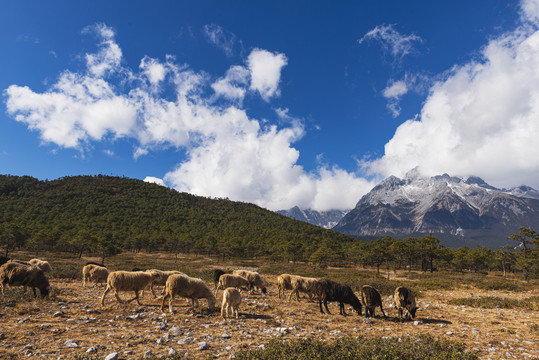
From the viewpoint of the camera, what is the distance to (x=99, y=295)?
15625 mm

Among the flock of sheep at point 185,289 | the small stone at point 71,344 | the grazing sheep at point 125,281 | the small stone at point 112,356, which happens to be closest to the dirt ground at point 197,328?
the small stone at point 71,344

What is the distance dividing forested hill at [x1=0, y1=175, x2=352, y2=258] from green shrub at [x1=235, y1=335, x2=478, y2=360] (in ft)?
209

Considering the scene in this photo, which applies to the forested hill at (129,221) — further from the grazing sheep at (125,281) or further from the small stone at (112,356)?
the small stone at (112,356)

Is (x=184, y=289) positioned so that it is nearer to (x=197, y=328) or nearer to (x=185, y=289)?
(x=185, y=289)

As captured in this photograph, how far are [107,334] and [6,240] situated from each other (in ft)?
277

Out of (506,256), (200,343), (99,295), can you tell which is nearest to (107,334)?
(200,343)

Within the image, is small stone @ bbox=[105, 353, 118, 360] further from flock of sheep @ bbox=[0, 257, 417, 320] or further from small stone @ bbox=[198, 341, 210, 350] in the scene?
flock of sheep @ bbox=[0, 257, 417, 320]

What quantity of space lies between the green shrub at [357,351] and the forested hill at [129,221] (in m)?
63.8

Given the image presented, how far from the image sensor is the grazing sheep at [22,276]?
12633 mm

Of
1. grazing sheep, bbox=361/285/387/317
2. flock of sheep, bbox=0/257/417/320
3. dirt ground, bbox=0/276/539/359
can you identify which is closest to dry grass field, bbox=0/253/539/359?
dirt ground, bbox=0/276/539/359

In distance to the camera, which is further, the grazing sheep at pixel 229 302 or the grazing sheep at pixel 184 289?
the grazing sheep at pixel 184 289

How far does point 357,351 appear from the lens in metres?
6.98

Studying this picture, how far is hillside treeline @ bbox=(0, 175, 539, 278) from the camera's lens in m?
66.3

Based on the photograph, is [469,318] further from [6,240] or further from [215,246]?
[6,240]
